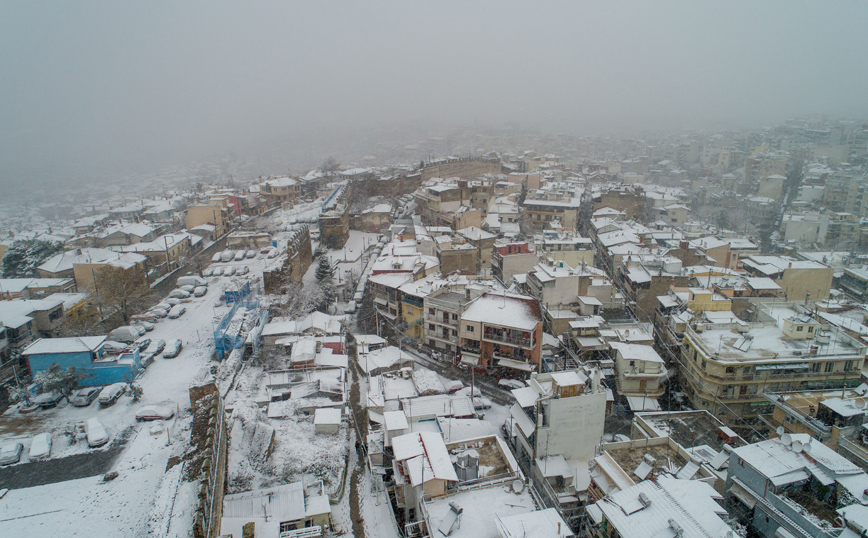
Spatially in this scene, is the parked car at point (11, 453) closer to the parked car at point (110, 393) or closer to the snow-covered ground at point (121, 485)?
the snow-covered ground at point (121, 485)

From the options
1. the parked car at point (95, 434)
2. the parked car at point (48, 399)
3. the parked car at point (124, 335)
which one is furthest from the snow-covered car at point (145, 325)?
the parked car at point (95, 434)

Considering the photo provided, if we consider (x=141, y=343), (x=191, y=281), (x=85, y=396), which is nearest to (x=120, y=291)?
(x=191, y=281)

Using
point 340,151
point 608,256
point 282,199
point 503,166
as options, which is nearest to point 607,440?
point 608,256

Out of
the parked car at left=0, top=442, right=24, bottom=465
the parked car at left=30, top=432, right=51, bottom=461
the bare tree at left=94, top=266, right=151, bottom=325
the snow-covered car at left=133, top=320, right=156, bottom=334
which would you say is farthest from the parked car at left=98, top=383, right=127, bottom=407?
the bare tree at left=94, top=266, right=151, bottom=325

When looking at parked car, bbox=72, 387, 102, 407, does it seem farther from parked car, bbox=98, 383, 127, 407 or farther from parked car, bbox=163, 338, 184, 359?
parked car, bbox=163, 338, 184, 359

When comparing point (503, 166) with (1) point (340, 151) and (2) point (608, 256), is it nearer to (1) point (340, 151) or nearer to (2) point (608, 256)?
(2) point (608, 256)

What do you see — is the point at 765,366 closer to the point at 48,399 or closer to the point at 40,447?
the point at 40,447
